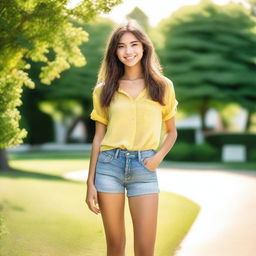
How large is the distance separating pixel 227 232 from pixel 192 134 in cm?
1832

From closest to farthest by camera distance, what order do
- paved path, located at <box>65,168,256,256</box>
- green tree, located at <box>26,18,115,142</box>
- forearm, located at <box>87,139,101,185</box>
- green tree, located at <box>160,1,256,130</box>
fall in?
forearm, located at <box>87,139,101,185</box> < paved path, located at <box>65,168,256,256</box> < green tree, located at <box>160,1,256,130</box> < green tree, located at <box>26,18,115,142</box>

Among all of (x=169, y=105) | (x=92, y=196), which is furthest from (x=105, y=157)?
(x=169, y=105)

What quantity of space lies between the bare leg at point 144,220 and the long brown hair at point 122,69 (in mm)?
682

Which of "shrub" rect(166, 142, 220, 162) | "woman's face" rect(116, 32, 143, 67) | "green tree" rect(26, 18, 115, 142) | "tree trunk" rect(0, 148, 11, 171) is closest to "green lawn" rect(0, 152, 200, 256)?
"woman's face" rect(116, 32, 143, 67)

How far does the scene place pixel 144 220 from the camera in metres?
3.87

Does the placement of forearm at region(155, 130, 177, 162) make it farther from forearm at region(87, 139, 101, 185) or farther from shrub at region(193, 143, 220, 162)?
shrub at region(193, 143, 220, 162)

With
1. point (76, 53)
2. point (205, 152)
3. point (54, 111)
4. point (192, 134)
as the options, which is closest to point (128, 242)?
point (76, 53)

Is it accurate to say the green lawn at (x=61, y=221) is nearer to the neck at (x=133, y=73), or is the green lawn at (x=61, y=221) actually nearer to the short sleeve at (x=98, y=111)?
the short sleeve at (x=98, y=111)

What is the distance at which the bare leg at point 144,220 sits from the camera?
3869 mm

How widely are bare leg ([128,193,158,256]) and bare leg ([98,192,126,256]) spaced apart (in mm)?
94

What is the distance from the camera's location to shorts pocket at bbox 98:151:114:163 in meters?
3.93

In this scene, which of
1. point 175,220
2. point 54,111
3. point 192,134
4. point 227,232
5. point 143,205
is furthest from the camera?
point 54,111

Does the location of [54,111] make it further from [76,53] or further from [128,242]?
[128,242]

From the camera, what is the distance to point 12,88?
7.36m
